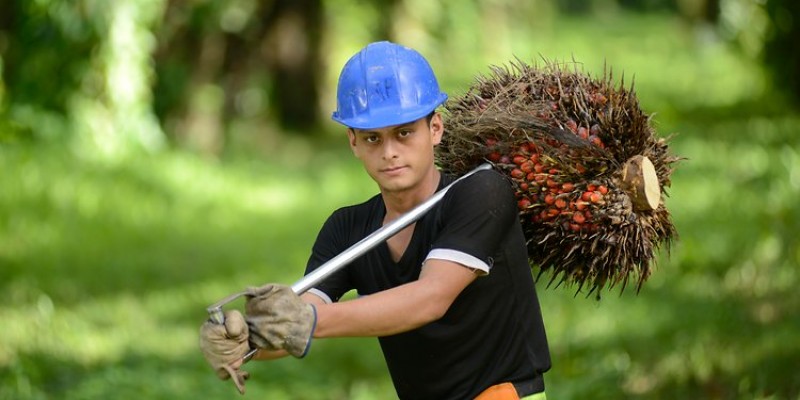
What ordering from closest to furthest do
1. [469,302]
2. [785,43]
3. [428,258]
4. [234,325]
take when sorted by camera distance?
[234,325]
[428,258]
[469,302]
[785,43]

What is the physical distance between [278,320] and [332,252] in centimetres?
78

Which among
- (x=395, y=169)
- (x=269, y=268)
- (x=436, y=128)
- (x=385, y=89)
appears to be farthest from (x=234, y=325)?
(x=269, y=268)

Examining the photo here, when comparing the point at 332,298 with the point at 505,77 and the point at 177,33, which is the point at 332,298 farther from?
the point at 177,33

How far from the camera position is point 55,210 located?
34.3ft

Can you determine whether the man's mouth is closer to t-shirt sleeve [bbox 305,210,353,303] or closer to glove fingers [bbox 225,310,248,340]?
t-shirt sleeve [bbox 305,210,353,303]

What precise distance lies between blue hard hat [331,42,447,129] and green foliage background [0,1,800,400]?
51cm

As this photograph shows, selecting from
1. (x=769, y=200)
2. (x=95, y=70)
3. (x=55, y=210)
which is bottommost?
(x=769, y=200)

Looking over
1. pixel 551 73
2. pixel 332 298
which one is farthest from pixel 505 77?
pixel 332 298

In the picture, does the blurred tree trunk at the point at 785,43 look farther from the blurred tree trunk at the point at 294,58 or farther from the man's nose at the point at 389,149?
the man's nose at the point at 389,149

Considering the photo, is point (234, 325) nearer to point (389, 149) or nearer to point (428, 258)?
point (428, 258)

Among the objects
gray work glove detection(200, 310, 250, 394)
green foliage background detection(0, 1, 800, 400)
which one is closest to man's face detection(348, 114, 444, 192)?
green foliage background detection(0, 1, 800, 400)

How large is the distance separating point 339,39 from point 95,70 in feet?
26.6

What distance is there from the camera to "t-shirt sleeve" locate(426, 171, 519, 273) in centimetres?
362

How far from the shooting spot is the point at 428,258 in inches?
143
